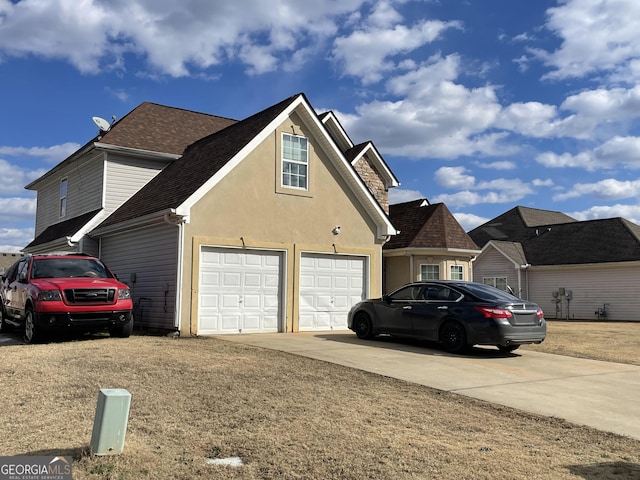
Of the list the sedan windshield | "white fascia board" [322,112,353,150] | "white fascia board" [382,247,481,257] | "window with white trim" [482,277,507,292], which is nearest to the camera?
the sedan windshield

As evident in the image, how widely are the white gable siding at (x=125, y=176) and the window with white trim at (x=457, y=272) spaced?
40.4ft

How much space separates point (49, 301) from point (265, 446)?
8.07 m

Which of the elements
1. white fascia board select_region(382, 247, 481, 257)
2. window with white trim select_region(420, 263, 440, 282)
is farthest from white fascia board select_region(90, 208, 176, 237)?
window with white trim select_region(420, 263, 440, 282)

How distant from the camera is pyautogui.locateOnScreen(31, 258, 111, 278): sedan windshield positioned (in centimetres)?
1290

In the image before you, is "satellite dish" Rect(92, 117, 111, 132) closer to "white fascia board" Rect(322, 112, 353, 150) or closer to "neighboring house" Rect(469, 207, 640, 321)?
"white fascia board" Rect(322, 112, 353, 150)

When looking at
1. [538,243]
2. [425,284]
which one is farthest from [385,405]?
[538,243]

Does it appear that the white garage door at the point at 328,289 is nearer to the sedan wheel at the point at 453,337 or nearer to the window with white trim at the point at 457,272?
the sedan wheel at the point at 453,337

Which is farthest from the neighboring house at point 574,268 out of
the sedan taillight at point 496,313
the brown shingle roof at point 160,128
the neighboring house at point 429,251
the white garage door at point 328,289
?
the sedan taillight at point 496,313

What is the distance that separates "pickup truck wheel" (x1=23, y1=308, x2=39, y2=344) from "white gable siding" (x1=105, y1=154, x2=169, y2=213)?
24.0 feet

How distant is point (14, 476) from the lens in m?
4.21

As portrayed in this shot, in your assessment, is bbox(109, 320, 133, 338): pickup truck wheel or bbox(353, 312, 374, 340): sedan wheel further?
bbox(353, 312, 374, 340): sedan wheel

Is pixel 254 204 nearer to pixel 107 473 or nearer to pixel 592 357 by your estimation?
pixel 592 357

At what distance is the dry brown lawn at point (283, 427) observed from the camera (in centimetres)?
477

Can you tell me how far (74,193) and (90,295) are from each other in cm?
1120
